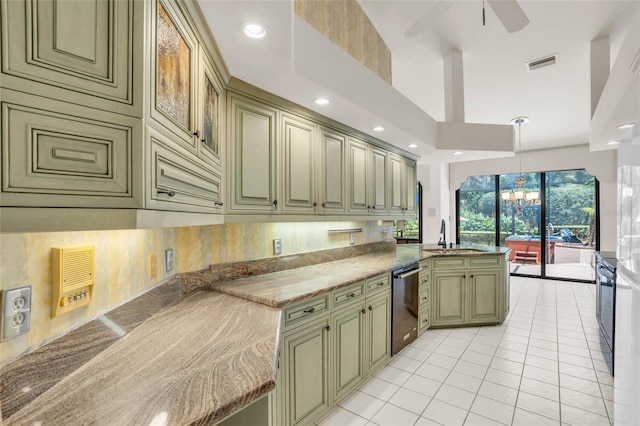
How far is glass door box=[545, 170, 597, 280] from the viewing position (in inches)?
226

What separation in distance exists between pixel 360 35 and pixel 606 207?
617 centimetres

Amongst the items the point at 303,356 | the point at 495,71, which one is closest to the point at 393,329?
the point at 303,356

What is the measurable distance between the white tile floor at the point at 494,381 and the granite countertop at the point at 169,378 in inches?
47.3

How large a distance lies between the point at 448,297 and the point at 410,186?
1.51m

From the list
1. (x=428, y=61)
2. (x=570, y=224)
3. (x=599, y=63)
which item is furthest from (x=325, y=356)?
(x=570, y=224)

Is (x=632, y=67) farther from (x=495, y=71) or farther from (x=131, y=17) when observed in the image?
(x=131, y=17)

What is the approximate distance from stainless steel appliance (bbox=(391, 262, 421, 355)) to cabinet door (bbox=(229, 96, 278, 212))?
1.47m

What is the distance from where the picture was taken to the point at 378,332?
242 centimetres

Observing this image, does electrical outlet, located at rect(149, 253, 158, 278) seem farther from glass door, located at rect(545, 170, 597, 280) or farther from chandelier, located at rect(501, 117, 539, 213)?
glass door, located at rect(545, 170, 597, 280)

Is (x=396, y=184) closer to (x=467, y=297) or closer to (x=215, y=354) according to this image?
(x=467, y=297)

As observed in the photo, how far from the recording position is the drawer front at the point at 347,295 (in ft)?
6.38

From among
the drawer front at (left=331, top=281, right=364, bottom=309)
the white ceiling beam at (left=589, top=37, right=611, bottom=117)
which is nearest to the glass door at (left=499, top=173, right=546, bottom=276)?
the white ceiling beam at (left=589, top=37, right=611, bottom=117)

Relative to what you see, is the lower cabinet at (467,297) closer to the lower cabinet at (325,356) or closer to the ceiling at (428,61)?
the lower cabinet at (325,356)

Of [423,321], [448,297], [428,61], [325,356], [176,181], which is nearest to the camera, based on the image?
[176,181]
